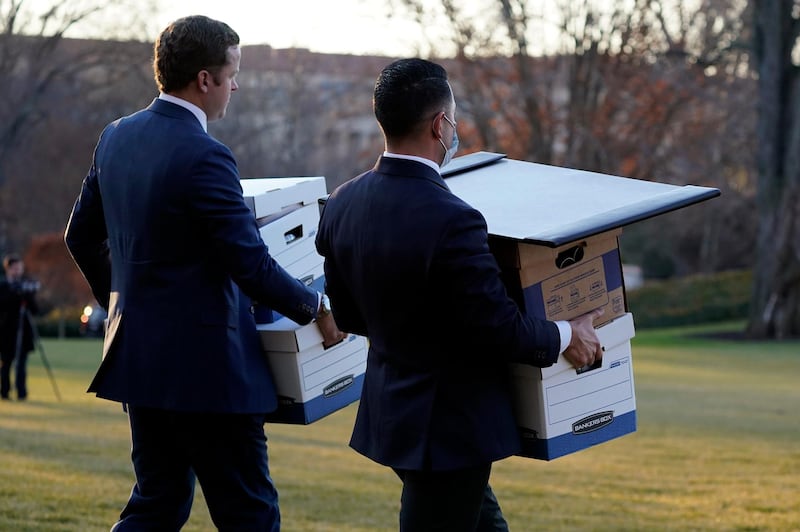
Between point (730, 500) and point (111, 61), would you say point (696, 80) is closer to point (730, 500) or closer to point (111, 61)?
point (111, 61)

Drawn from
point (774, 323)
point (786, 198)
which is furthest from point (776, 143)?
point (774, 323)

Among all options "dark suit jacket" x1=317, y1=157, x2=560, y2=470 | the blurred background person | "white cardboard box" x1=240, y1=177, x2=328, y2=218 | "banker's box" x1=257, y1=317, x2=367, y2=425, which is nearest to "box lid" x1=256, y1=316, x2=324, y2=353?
"banker's box" x1=257, y1=317, x2=367, y2=425

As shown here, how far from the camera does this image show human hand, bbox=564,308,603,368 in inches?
141

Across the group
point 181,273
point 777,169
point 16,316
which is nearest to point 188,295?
point 181,273

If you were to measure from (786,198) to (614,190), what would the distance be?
3137 cm

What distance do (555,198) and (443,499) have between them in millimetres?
990

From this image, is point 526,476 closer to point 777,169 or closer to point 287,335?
point 287,335

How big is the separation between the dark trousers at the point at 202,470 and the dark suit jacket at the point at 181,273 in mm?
95

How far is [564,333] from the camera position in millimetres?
3529

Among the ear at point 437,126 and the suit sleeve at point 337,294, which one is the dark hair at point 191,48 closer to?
the suit sleeve at point 337,294

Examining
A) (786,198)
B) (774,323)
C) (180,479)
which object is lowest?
(774,323)

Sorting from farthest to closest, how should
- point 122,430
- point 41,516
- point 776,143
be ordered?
point 776,143, point 122,430, point 41,516

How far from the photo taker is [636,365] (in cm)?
2755

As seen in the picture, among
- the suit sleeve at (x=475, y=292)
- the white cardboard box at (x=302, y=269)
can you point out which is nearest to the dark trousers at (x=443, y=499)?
the suit sleeve at (x=475, y=292)
